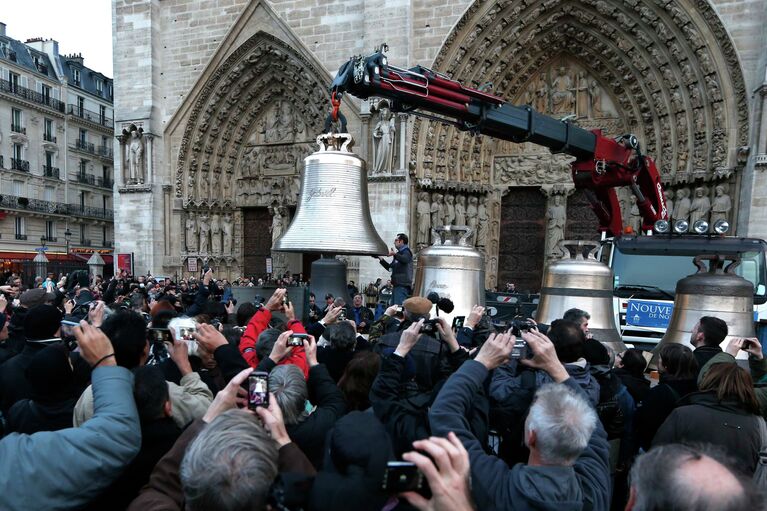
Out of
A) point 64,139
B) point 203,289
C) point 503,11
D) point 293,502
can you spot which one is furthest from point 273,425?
point 64,139

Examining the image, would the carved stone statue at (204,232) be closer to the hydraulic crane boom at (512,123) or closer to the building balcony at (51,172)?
the hydraulic crane boom at (512,123)

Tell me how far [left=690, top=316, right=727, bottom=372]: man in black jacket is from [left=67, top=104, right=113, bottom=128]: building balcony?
35656 mm

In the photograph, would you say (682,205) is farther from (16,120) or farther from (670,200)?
(16,120)

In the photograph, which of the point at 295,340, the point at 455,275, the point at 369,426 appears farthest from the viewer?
the point at 455,275

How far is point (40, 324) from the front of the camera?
2719mm

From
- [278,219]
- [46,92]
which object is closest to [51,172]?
[46,92]

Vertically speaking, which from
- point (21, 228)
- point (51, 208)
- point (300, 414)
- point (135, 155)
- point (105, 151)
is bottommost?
point (300, 414)

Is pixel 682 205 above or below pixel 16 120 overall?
below

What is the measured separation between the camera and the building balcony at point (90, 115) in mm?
30763

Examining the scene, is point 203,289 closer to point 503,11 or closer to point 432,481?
point 432,481

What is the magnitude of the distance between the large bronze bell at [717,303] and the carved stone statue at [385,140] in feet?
29.4

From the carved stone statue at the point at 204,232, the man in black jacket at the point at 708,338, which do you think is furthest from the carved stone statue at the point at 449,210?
the man in black jacket at the point at 708,338

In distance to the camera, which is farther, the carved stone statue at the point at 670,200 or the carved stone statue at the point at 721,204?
the carved stone statue at the point at 670,200

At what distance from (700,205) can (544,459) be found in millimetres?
11905
